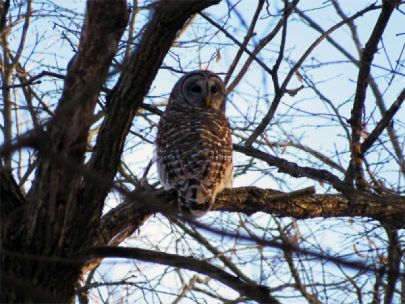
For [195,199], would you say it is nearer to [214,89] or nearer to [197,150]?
[197,150]

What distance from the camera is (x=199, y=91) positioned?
7.85 metres

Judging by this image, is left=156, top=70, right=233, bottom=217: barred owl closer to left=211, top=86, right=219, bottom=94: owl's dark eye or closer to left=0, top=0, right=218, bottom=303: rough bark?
left=211, top=86, right=219, bottom=94: owl's dark eye

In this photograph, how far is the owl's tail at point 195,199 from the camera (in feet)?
18.4

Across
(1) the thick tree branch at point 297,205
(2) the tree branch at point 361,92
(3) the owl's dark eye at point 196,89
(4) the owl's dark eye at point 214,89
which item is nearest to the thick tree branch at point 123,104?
(1) the thick tree branch at point 297,205

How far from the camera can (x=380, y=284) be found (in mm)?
5758

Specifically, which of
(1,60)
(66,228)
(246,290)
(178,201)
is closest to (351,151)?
(178,201)

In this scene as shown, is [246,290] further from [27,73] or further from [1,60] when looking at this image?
[1,60]

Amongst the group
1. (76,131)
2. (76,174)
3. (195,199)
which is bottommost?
(76,174)

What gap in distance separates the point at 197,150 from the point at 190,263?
2622mm

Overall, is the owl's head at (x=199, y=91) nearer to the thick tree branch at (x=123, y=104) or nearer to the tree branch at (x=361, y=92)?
the tree branch at (x=361, y=92)

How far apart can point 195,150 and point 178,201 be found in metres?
0.67

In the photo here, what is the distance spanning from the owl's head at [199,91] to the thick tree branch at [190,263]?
383cm

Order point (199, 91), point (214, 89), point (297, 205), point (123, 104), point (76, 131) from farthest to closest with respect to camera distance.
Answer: point (199, 91) → point (214, 89) → point (297, 205) → point (123, 104) → point (76, 131)

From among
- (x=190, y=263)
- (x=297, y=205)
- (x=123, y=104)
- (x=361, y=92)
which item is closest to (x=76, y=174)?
(x=123, y=104)
